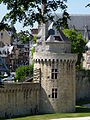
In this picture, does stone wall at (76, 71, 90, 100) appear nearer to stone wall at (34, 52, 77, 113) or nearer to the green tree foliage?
the green tree foliage

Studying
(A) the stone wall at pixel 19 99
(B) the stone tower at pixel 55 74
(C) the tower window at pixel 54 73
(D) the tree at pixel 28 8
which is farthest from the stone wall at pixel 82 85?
(D) the tree at pixel 28 8

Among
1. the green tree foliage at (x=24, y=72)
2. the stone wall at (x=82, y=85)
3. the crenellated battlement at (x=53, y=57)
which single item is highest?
the crenellated battlement at (x=53, y=57)

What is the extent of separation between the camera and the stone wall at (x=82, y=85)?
54.5 m

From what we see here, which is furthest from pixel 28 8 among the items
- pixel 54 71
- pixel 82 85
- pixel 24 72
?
pixel 24 72

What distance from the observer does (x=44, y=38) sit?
1620 inches

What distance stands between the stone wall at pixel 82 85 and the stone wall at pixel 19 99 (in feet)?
46.1

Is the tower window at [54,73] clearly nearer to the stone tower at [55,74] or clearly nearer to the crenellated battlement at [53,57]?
the stone tower at [55,74]

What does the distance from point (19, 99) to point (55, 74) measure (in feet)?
13.2

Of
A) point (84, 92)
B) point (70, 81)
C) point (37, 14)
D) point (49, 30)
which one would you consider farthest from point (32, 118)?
point (37, 14)

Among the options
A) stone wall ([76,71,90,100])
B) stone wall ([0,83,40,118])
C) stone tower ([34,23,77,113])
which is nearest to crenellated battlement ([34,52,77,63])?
stone tower ([34,23,77,113])

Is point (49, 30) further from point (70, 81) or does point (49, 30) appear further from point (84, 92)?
point (84, 92)

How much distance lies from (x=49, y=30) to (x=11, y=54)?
6483 cm

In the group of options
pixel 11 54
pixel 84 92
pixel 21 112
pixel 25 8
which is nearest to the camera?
pixel 25 8

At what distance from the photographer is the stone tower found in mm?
40531
